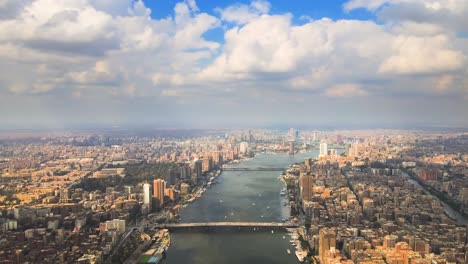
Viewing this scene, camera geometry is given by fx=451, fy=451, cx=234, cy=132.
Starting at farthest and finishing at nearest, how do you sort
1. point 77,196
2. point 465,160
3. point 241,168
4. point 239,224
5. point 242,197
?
point 241,168
point 465,160
point 242,197
point 77,196
point 239,224

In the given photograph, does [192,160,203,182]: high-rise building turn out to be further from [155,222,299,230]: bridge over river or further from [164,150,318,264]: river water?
[155,222,299,230]: bridge over river

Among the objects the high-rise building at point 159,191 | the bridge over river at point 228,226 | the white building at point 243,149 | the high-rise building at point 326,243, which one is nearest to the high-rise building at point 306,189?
the bridge over river at point 228,226

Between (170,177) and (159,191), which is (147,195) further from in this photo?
(170,177)

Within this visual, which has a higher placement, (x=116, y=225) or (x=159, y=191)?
(x=159, y=191)

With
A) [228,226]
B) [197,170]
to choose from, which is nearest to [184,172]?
[197,170]

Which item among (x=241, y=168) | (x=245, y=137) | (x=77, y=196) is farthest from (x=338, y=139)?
(x=77, y=196)

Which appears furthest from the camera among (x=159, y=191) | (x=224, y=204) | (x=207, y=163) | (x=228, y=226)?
(x=207, y=163)

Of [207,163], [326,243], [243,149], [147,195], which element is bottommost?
[326,243]

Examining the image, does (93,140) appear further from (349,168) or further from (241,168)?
(349,168)

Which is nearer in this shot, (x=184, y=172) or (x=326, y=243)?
(x=326, y=243)

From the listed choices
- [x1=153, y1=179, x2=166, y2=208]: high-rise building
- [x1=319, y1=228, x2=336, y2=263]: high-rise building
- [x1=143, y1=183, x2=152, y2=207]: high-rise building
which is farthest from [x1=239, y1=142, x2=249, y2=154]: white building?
[x1=319, y1=228, x2=336, y2=263]: high-rise building
